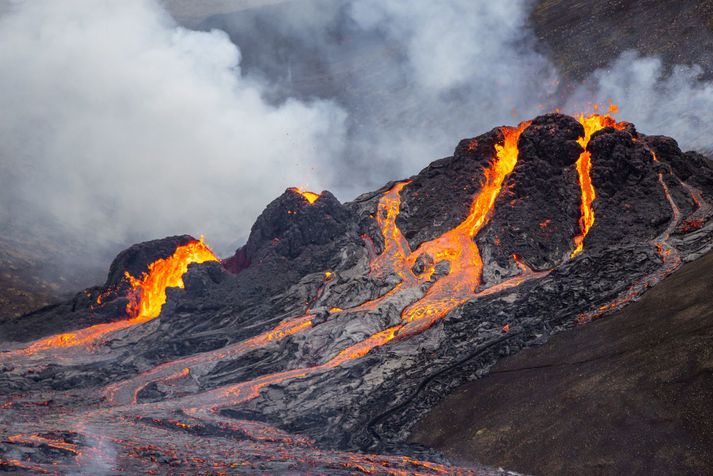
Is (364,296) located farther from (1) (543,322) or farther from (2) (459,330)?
(1) (543,322)

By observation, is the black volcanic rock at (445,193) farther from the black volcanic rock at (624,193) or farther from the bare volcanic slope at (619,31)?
the bare volcanic slope at (619,31)

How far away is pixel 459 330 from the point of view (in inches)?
1469

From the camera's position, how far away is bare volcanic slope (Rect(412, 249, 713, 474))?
21.1m

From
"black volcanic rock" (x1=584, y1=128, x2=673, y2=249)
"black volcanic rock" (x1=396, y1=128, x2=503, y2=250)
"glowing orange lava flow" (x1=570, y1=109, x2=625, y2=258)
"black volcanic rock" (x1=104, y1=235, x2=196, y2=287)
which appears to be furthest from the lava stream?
"black volcanic rock" (x1=104, y1=235, x2=196, y2=287)

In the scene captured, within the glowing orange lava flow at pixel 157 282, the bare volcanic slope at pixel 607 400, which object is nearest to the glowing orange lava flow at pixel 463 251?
the bare volcanic slope at pixel 607 400

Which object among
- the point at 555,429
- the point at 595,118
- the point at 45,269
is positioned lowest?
the point at 555,429

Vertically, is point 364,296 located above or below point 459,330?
above

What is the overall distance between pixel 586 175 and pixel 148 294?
133ft

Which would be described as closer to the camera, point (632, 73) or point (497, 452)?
point (497, 452)

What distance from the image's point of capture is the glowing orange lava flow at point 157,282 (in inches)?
2277

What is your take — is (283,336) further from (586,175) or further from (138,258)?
(586,175)

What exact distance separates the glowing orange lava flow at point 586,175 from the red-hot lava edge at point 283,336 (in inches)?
3.4

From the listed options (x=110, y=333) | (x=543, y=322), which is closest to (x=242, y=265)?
(x=110, y=333)

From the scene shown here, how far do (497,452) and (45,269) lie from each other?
8335 centimetres
